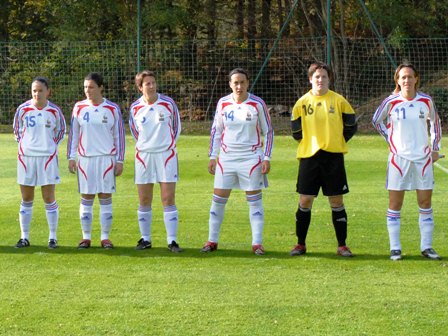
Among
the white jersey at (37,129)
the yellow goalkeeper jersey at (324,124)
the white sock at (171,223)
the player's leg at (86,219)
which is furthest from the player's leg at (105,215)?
the yellow goalkeeper jersey at (324,124)

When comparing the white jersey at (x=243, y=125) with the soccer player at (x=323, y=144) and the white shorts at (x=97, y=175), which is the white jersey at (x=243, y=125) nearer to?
the soccer player at (x=323, y=144)

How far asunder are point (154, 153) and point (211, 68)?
15.9 meters

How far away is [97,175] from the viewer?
9.09 meters

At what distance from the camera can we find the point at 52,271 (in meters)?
8.02

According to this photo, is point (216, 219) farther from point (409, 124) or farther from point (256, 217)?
point (409, 124)

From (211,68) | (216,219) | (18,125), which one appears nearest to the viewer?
(216,219)

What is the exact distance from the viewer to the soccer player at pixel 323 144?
855 cm

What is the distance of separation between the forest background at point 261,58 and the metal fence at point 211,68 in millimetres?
26

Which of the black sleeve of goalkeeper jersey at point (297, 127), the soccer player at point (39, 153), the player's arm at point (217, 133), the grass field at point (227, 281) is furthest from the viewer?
the soccer player at point (39, 153)

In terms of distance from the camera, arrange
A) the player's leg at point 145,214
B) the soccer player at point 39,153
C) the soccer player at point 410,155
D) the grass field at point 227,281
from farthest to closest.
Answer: the soccer player at point 39,153, the player's leg at point 145,214, the soccer player at point 410,155, the grass field at point 227,281

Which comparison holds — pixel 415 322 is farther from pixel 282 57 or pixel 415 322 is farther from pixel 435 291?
pixel 282 57

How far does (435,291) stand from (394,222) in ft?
4.90

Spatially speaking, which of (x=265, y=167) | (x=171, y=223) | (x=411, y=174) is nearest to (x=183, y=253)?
(x=171, y=223)

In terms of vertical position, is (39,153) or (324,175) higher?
(39,153)
